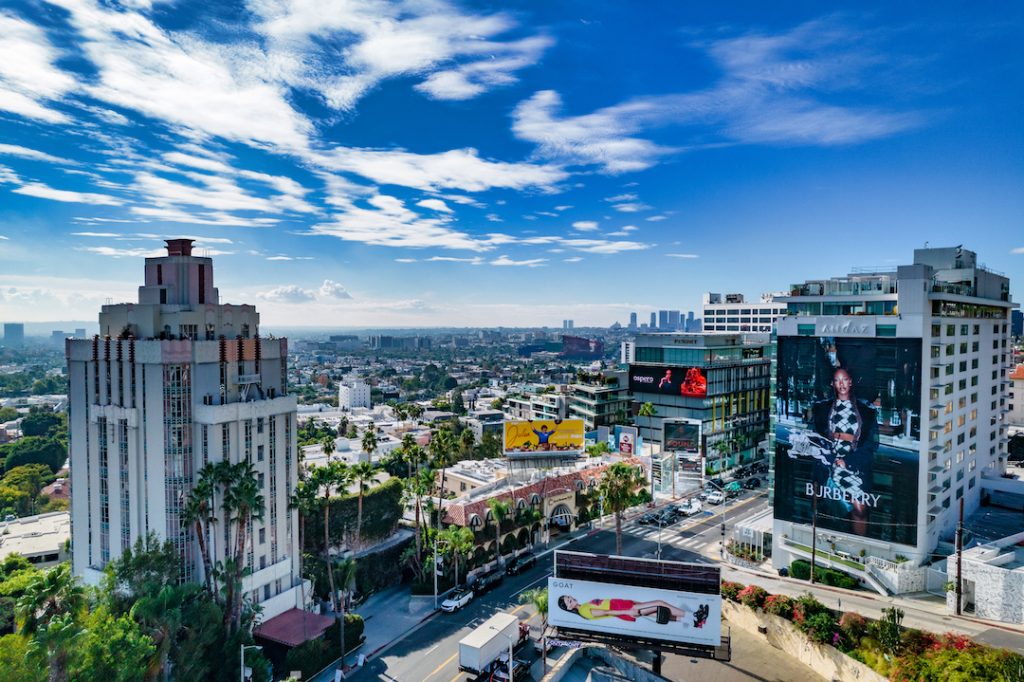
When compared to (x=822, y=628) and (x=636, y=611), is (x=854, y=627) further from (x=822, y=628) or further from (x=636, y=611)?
(x=636, y=611)

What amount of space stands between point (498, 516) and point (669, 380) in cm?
5578

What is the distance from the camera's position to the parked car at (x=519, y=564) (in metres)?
68.3

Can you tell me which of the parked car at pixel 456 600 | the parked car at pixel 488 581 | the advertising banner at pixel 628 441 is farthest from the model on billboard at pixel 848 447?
the advertising banner at pixel 628 441

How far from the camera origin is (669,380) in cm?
11444

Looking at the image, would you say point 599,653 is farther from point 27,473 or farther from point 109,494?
point 27,473

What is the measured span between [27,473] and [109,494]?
2566 inches

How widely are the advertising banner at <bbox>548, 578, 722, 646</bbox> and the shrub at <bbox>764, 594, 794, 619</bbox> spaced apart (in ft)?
32.2

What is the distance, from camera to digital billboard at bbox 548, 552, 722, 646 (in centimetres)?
4519

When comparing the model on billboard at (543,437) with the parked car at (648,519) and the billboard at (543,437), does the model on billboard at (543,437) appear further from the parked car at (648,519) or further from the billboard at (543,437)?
the parked car at (648,519)

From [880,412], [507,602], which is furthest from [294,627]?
[880,412]

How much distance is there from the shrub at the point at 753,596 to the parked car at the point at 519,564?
72.6 ft

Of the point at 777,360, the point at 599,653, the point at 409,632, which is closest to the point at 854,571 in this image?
the point at 777,360

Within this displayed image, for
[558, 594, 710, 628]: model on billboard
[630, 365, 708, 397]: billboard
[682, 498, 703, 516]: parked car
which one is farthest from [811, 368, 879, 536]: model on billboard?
[630, 365, 708, 397]: billboard

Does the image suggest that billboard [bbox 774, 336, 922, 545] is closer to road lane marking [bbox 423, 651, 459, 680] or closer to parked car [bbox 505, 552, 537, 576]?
parked car [bbox 505, 552, 537, 576]
